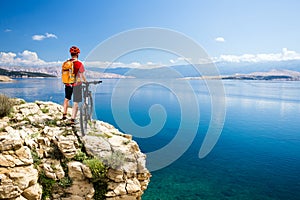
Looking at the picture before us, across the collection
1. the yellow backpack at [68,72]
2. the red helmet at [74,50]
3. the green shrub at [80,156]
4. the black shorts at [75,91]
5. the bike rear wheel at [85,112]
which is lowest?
the green shrub at [80,156]

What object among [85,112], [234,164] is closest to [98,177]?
[85,112]

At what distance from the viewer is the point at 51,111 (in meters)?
11.5

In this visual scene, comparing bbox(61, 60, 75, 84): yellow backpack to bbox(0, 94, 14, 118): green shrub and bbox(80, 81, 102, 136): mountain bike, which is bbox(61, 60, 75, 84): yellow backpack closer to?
bbox(80, 81, 102, 136): mountain bike

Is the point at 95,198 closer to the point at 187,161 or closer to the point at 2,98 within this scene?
the point at 2,98

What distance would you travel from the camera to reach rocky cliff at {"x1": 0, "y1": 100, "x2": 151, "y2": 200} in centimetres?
704

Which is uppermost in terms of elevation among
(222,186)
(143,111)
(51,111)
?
(51,111)

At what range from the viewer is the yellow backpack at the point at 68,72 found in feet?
29.1

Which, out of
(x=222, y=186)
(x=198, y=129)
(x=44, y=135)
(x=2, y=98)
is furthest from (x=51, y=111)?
(x=198, y=129)

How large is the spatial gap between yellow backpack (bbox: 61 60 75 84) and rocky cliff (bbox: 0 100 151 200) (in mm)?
2052

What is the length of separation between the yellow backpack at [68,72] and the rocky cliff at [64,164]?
205 centimetres

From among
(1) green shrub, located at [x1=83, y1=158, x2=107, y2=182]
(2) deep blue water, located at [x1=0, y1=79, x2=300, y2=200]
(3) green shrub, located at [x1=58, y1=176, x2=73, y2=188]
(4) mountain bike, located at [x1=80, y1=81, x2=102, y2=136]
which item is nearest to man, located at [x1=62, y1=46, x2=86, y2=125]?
(4) mountain bike, located at [x1=80, y1=81, x2=102, y2=136]

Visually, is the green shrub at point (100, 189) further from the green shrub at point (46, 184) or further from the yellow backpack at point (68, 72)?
the yellow backpack at point (68, 72)

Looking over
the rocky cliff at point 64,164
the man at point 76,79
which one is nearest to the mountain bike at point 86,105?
the man at point 76,79

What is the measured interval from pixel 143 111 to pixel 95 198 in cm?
3352
